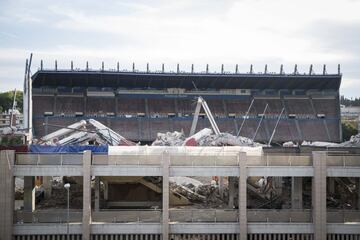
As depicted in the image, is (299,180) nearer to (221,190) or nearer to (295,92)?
(221,190)

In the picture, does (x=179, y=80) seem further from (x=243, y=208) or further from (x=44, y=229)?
(x=44, y=229)

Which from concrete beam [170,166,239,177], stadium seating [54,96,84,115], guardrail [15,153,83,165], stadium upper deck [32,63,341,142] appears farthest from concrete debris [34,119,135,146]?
stadium seating [54,96,84,115]

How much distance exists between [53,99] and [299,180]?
58579 mm

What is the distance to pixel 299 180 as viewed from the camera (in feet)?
102

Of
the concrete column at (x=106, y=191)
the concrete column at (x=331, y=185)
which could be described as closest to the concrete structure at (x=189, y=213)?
the concrete column at (x=106, y=191)

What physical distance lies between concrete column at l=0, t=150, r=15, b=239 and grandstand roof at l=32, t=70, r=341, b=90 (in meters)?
51.4

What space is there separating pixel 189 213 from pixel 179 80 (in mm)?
54241

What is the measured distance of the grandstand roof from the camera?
3105 inches

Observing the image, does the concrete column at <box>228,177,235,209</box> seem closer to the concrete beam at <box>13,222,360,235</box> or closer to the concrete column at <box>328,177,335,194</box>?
the concrete beam at <box>13,222,360,235</box>

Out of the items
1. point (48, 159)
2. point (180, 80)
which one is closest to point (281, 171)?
point (48, 159)

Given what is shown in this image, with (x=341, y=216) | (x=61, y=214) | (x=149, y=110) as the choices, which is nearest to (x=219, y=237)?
(x=341, y=216)

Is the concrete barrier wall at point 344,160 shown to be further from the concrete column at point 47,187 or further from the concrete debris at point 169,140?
the concrete debris at point 169,140

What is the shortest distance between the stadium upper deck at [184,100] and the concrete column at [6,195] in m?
48.9

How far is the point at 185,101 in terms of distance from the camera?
276 feet
